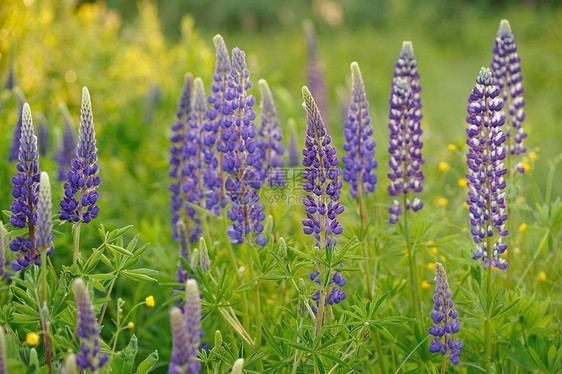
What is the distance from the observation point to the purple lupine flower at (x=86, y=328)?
1557mm

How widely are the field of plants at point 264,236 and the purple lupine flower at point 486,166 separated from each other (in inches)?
0.4

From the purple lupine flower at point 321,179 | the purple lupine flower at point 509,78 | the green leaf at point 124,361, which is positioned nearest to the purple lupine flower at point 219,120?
the purple lupine flower at point 321,179

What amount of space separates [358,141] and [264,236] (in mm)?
783

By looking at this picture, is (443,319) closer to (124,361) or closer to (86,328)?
(124,361)

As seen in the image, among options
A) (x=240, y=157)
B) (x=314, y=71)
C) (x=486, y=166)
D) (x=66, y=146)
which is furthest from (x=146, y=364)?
(x=314, y=71)

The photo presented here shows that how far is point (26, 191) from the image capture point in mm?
2223

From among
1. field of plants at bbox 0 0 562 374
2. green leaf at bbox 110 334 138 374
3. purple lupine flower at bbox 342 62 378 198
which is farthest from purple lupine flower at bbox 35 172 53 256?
purple lupine flower at bbox 342 62 378 198

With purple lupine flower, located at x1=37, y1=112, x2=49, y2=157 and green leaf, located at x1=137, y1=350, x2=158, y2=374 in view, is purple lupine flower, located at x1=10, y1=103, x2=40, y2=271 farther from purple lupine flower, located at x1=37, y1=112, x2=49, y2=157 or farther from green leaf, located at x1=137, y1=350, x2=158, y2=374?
purple lupine flower, located at x1=37, y1=112, x2=49, y2=157

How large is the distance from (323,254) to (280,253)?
0.25 m

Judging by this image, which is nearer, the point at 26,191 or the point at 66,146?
the point at 26,191

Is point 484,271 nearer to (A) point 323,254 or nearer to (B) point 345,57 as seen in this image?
(A) point 323,254

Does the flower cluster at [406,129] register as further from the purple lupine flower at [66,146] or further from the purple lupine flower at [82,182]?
the purple lupine flower at [66,146]

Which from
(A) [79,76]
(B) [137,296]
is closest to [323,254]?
(B) [137,296]

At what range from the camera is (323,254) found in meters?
2.29
